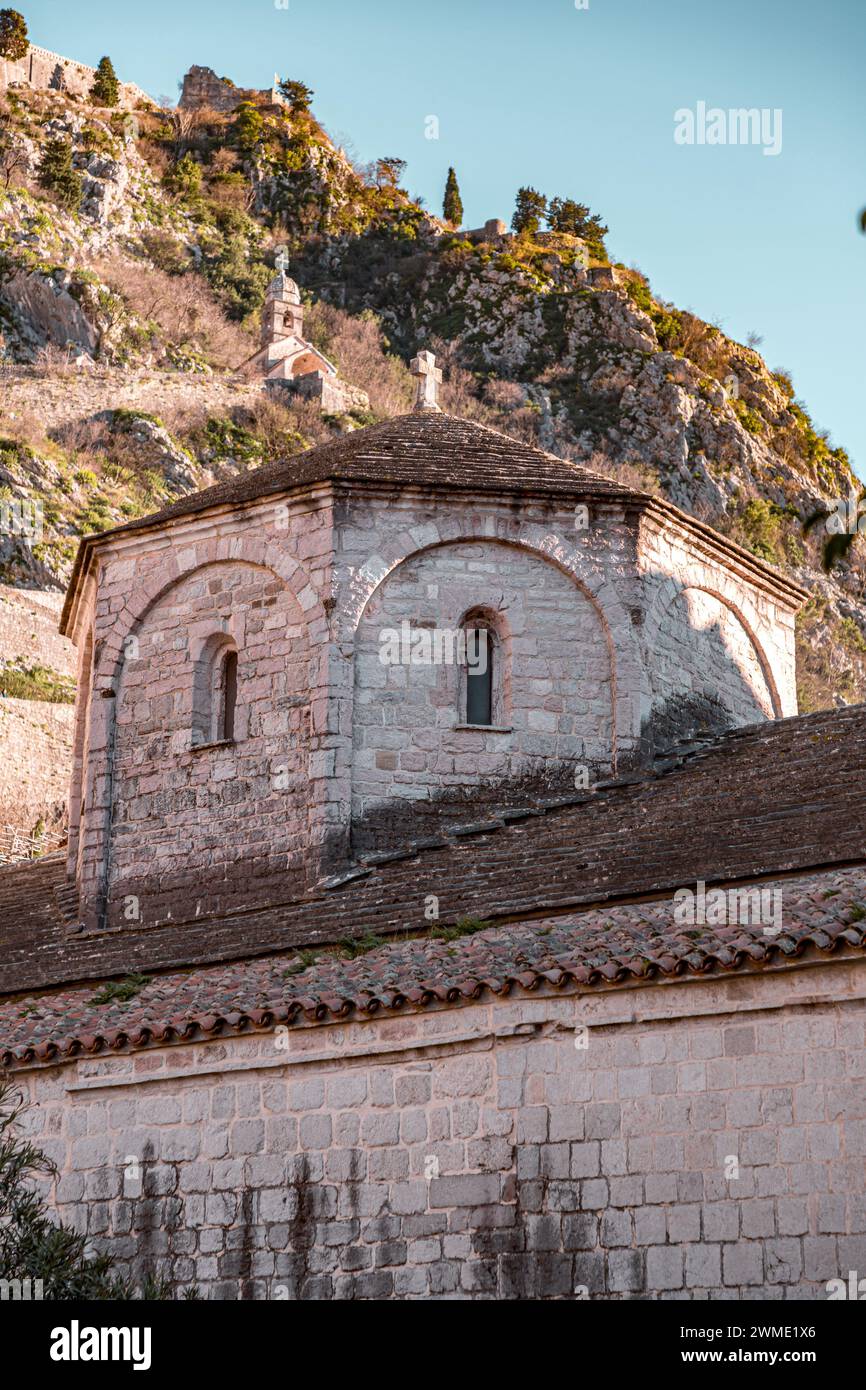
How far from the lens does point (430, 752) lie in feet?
53.2

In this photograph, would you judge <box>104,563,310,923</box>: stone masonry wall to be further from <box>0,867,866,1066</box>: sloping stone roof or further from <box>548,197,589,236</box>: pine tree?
<box>548,197,589,236</box>: pine tree

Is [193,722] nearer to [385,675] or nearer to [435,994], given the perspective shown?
[385,675]

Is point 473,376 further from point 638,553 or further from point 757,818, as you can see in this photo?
point 757,818

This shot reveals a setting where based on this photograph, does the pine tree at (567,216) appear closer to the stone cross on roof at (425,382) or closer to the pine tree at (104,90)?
the pine tree at (104,90)

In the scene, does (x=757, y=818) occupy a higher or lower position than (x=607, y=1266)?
higher

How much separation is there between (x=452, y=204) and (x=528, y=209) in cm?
333

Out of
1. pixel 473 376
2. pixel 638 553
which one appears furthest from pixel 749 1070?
pixel 473 376

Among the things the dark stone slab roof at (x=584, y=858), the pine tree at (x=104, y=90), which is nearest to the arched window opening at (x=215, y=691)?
the dark stone slab roof at (x=584, y=858)

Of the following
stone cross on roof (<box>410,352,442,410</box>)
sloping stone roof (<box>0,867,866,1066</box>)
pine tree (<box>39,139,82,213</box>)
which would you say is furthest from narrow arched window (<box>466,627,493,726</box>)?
pine tree (<box>39,139,82,213</box>)

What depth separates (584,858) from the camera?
1377 centimetres

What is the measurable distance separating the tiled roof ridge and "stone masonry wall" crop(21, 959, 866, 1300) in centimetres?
12

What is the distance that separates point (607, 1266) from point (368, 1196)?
5.34 ft

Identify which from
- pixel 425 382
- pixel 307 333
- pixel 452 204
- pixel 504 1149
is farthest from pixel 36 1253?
pixel 452 204
